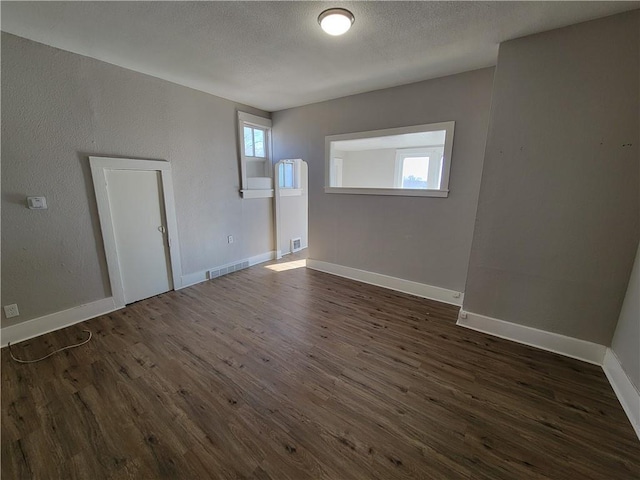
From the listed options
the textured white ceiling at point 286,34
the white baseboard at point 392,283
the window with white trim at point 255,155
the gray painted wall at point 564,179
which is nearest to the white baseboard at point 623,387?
the gray painted wall at point 564,179

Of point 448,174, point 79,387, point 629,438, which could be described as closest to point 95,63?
point 79,387

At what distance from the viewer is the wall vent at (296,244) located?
19.0 ft

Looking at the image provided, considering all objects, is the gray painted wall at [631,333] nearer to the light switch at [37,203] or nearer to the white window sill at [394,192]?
the white window sill at [394,192]

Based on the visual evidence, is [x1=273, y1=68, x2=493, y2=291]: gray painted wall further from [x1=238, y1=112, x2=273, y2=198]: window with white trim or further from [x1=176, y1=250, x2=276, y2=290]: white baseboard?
[x1=176, y1=250, x2=276, y2=290]: white baseboard

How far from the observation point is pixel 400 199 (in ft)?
11.7

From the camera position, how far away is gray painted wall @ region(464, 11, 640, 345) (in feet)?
6.55

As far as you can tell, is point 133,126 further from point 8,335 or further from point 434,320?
point 434,320

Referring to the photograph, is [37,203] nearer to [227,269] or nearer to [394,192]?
[227,269]

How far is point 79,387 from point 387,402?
2.34 metres

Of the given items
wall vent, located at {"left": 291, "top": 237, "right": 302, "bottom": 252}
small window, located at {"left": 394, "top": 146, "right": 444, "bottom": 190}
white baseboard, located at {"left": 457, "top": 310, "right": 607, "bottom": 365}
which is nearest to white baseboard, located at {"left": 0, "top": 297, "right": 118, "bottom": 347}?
wall vent, located at {"left": 291, "top": 237, "right": 302, "bottom": 252}

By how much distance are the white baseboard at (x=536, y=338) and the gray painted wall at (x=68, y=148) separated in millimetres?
3908

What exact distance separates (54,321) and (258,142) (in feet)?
12.3

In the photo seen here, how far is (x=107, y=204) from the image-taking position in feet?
9.61

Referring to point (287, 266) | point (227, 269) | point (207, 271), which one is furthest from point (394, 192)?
point (207, 271)
